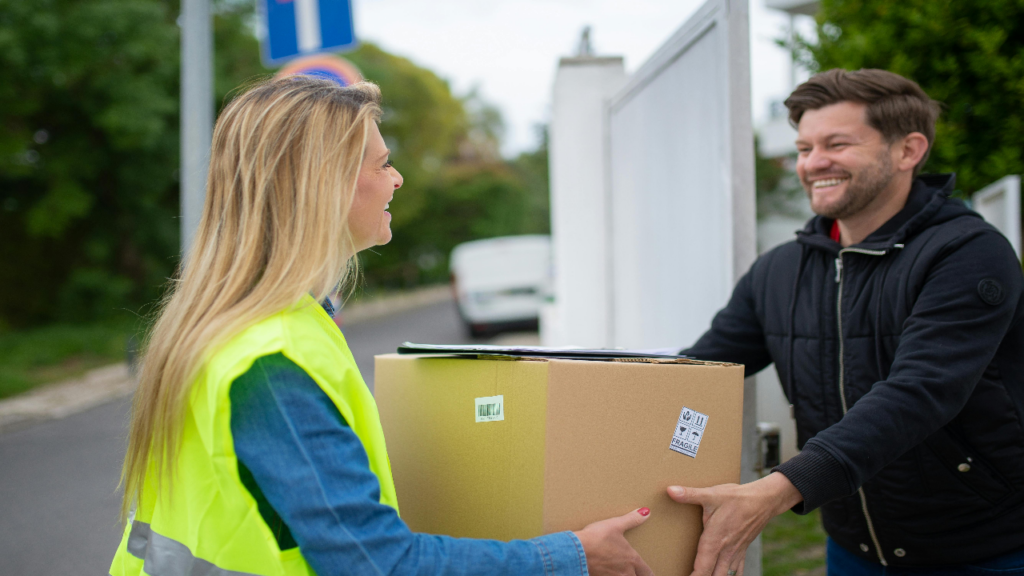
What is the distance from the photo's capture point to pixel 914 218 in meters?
1.76

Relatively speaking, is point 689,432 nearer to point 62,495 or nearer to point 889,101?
point 889,101

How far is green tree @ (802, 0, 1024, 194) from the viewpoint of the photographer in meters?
2.83

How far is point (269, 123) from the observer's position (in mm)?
1311

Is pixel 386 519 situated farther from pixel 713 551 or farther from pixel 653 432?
pixel 713 551

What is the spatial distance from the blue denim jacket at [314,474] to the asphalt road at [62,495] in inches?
129

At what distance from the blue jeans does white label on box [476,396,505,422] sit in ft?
3.70

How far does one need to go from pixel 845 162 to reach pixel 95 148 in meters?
14.7

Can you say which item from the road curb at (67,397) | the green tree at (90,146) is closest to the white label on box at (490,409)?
the road curb at (67,397)

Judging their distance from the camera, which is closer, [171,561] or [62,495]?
[171,561]

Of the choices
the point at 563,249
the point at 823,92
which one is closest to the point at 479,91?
the point at 563,249

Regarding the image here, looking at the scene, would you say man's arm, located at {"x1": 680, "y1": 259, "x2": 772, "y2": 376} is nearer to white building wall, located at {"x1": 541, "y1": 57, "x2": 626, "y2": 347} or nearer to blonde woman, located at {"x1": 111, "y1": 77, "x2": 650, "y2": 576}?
blonde woman, located at {"x1": 111, "y1": 77, "x2": 650, "y2": 576}

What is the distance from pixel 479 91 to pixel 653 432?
4276cm

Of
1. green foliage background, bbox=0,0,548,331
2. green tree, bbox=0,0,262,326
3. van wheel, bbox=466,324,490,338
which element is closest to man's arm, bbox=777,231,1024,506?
green foliage background, bbox=0,0,548,331

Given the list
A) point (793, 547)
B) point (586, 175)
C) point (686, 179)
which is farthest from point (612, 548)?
point (586, 175)
